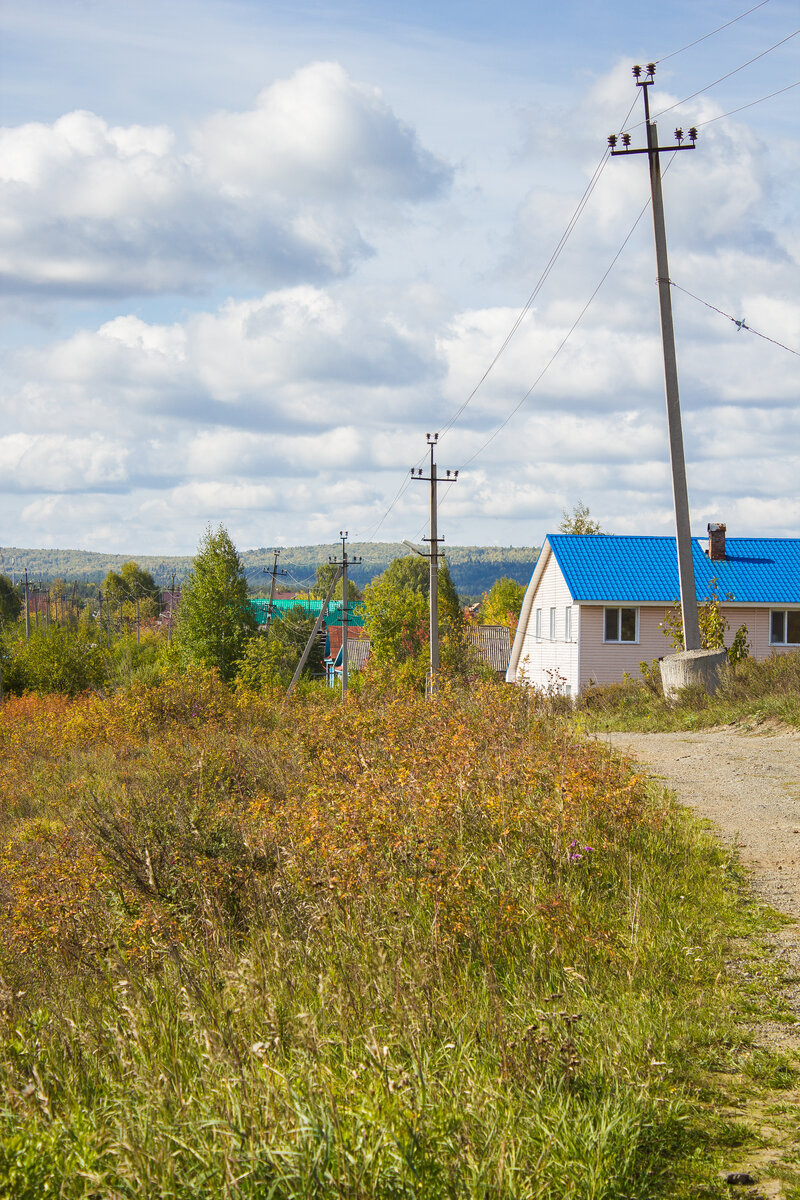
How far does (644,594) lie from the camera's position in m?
31.5

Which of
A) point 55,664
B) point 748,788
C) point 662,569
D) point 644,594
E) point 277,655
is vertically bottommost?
point 277,655

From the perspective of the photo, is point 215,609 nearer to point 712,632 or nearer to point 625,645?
point 625,645

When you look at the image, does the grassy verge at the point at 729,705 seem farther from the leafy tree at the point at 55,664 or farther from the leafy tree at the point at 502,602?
the leafy tree at the point at 502,602

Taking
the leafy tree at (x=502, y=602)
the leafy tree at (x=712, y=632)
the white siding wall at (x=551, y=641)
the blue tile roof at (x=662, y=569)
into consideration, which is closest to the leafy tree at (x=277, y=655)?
the white siding wall at (x=551, y=641)

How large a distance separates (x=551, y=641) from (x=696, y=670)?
18050 mm

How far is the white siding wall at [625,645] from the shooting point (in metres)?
31.9

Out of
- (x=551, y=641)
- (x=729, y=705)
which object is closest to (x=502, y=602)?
(x=551, y=641)

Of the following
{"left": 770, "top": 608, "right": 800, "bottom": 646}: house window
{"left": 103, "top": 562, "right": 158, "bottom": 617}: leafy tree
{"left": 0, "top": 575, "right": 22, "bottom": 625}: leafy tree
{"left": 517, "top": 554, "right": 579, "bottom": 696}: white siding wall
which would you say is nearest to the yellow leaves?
{"left": 517, "top": 554, "right": 579, "bottom": 696}: white siding wall

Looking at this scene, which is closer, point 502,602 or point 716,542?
point 716,542

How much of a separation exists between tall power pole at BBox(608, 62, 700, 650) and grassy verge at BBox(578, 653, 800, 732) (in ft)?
3.76

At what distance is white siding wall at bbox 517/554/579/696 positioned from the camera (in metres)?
32.7

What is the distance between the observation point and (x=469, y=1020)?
3873 mm

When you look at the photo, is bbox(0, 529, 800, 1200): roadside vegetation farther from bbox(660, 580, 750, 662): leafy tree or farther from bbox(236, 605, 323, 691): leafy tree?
bbox(236, 605, 323, 691): leafy tree

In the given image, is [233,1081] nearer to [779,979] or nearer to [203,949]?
[203,949]
